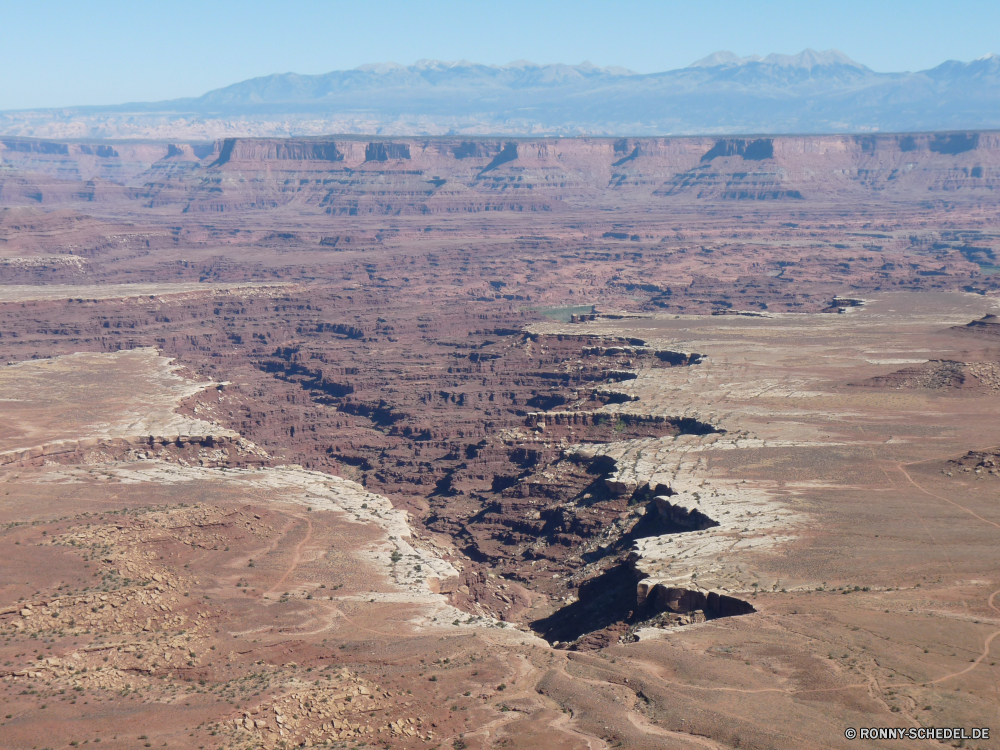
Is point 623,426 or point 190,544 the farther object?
point 623,426

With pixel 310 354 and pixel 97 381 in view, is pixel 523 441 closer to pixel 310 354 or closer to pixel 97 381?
pixel 97 381

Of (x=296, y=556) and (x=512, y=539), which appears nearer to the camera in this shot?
(x=296, y=556)

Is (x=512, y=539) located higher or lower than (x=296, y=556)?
lower

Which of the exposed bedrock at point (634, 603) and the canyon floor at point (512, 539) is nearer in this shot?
the canyon floor at point (512, 539)

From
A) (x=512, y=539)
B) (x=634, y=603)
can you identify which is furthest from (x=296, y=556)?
(x=634, y=603)

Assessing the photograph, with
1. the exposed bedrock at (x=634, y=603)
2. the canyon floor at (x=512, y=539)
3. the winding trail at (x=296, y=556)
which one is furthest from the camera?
the winding trail at (x=296, y=556)

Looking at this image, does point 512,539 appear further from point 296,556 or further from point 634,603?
point 634,603

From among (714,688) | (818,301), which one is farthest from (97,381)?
(818,301)

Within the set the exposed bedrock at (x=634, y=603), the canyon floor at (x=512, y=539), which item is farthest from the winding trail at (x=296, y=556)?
the exposed bedrock at (x=634, y=603)

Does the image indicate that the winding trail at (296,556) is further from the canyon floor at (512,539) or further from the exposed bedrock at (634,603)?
the exposed bedrock at (634,603)

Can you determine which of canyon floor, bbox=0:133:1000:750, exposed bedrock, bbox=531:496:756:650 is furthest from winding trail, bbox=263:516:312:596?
exposed bedrock, bbox=531:496:756:650

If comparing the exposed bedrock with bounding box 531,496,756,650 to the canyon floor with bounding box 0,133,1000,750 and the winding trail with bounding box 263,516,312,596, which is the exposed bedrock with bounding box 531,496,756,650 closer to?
the canyon floor with bounding box 0,133,1000,750
